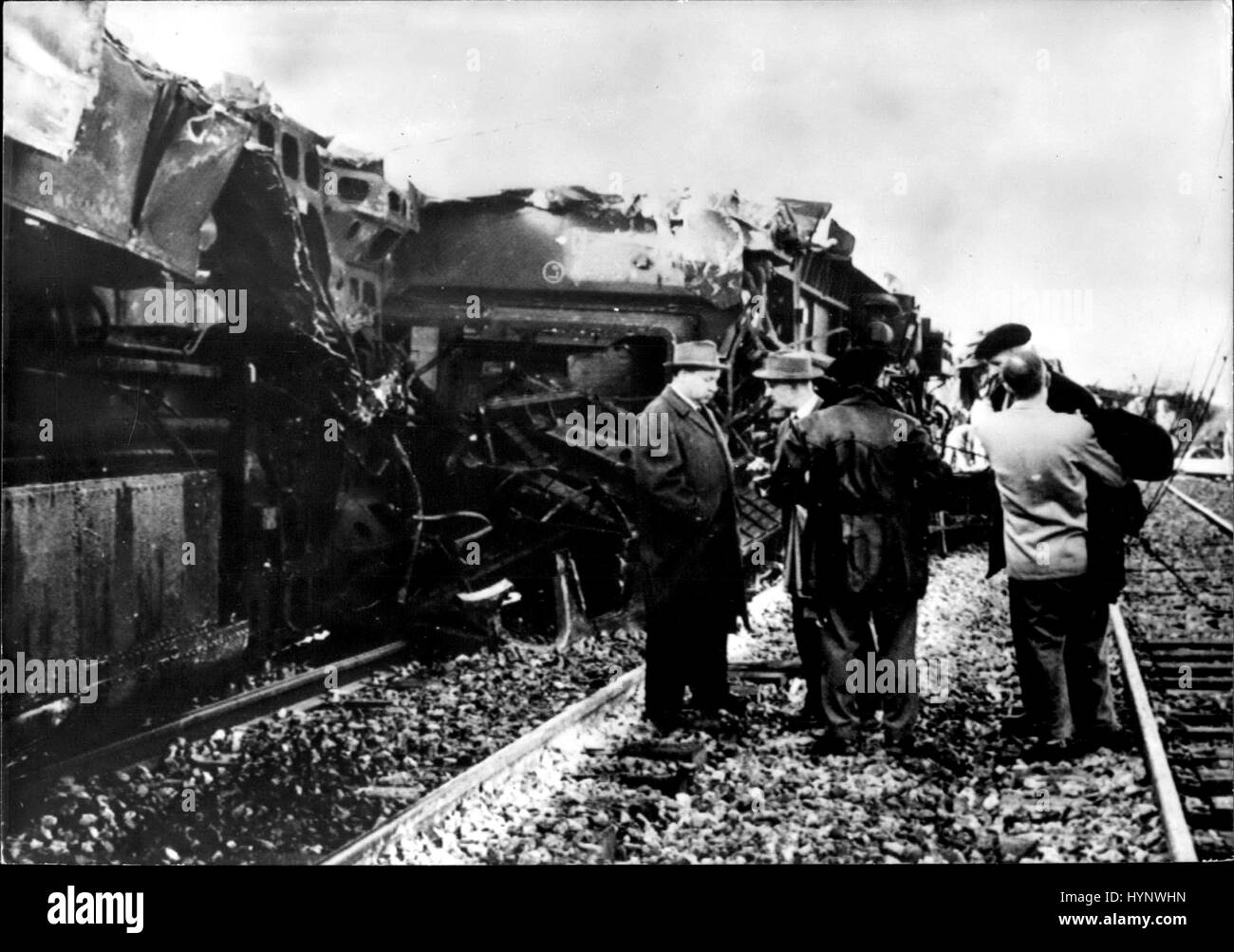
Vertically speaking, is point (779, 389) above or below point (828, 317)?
below

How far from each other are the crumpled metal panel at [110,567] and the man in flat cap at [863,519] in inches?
117

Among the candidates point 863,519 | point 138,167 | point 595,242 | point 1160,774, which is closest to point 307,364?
point 138,167

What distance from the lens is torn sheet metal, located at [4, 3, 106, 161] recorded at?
3.57 m

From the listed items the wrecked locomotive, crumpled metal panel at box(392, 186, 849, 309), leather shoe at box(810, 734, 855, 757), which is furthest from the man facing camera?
crumpled metal panel at box(392, 186, 849, 309)

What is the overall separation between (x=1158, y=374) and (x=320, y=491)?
15.2 ft

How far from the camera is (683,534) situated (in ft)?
16.9

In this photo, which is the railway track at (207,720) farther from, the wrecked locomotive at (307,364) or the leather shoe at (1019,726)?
the leather shoe at (1019,726)

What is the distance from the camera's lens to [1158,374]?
4895mm

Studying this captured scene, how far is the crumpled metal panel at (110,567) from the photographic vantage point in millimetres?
4230

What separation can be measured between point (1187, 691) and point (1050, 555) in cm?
156
